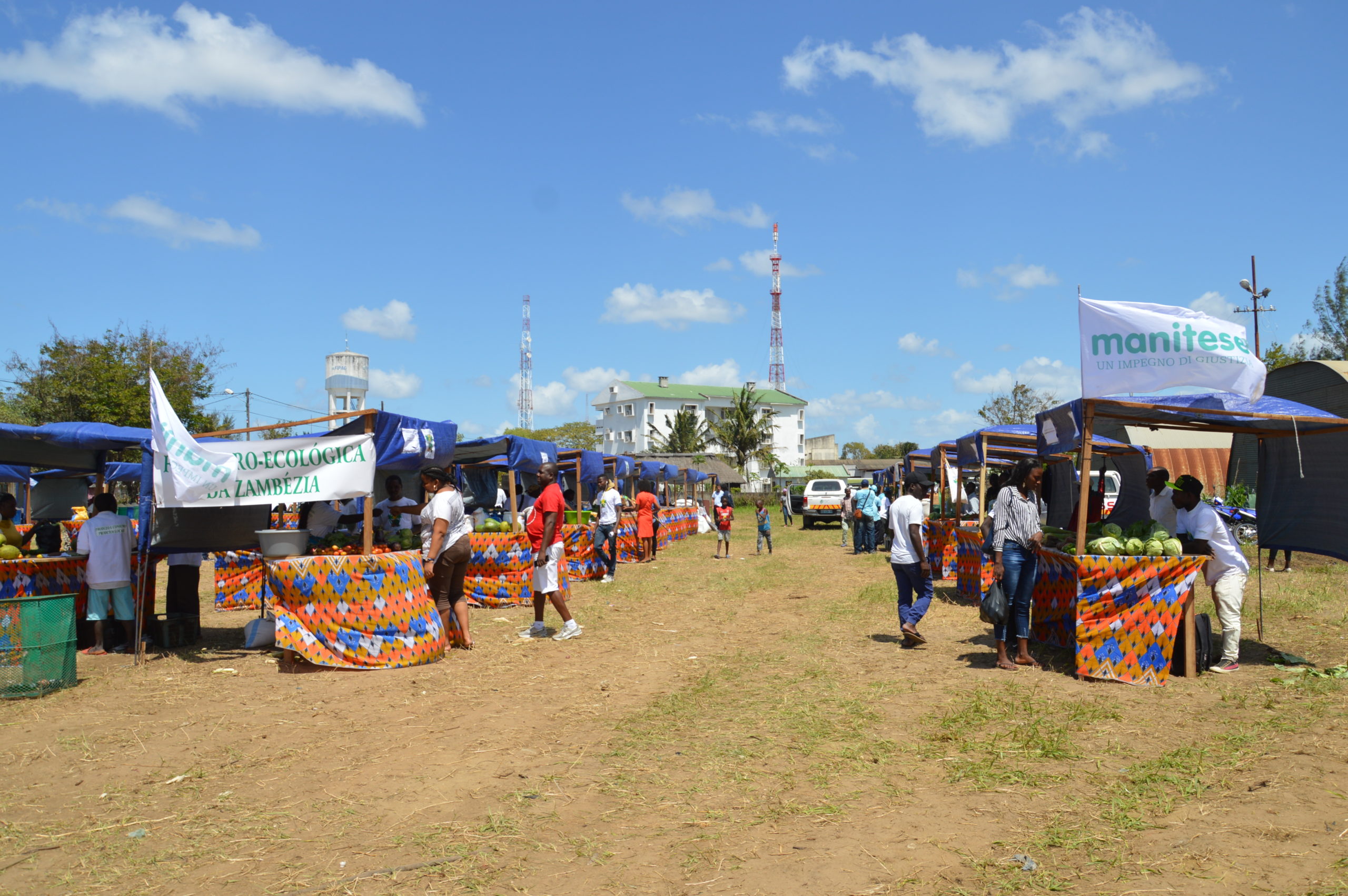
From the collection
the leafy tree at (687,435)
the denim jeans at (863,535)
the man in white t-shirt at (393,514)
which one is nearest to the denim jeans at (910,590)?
the man in white t-shirt at (393,514)

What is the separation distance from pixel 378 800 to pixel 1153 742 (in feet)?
16.0

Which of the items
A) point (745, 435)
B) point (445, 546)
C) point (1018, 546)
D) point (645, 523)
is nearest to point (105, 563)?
point (445, 546)

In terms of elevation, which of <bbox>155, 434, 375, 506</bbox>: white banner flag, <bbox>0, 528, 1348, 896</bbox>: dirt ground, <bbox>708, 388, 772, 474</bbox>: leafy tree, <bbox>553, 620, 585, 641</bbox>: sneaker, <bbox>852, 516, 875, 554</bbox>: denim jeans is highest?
<bbox>708, 388, 772, 474</bbox>: leafy tree

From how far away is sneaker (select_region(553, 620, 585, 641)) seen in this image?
1045 centimetres

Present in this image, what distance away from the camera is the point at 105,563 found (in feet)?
30.6

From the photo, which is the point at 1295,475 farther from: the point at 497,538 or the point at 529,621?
the point at 497,538

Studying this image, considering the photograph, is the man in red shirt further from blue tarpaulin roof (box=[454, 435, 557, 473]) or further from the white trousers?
the white trousers

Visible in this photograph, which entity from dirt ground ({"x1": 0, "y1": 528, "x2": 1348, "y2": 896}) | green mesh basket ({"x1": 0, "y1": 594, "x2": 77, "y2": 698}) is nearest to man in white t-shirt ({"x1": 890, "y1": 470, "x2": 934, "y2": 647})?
dirt ground ({"x1": 0, "y1": 528, "x2": 1348, "y2": 896})

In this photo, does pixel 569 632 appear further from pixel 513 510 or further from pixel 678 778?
pixel 678 778

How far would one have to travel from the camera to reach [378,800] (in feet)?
17.1

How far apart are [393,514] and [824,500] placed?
24.0m

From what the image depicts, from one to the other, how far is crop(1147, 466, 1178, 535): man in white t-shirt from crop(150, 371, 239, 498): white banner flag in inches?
354

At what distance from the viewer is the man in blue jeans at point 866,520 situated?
2241 centimetres

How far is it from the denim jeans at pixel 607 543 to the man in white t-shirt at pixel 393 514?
15.4 feet
